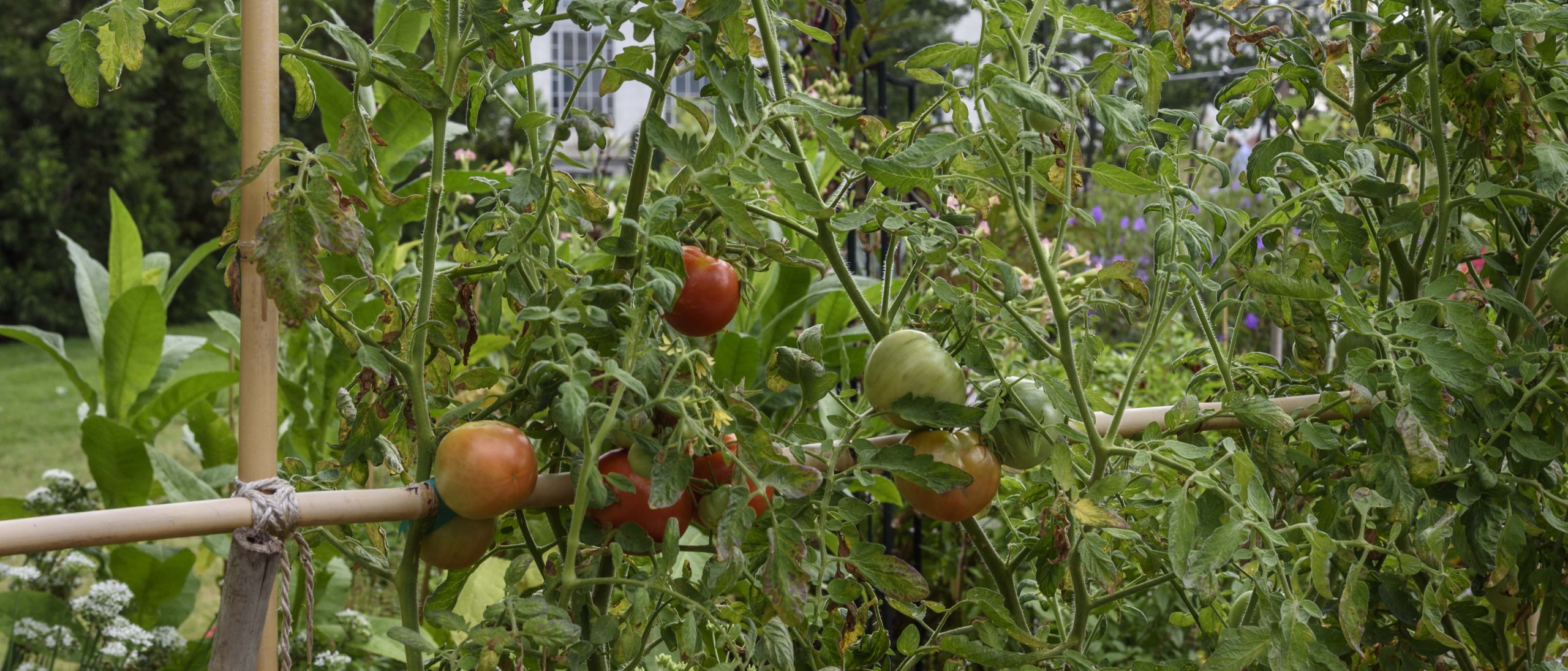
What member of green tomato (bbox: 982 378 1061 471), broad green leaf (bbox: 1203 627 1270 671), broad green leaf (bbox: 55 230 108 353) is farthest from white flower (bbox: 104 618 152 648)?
broad green leaf (bbox: 1203 627 1270 671)

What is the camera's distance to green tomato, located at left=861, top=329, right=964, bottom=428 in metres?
0.72

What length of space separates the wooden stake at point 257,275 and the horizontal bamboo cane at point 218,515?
5 centimetres

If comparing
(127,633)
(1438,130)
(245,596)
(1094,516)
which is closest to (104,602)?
(127,633)

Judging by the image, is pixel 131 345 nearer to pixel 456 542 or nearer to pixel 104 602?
pixel 104 602

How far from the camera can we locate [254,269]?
677 millimetres

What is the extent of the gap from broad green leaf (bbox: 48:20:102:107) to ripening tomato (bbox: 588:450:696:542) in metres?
0.41

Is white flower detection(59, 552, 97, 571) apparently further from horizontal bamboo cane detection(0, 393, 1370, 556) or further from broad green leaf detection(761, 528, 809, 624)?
broad green leaf detection(761, 528, 809, 624)

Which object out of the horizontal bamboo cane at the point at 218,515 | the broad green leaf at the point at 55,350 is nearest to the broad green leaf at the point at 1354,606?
the horizontal bamboo cane at the point at 218,515

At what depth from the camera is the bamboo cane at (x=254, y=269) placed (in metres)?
0.68

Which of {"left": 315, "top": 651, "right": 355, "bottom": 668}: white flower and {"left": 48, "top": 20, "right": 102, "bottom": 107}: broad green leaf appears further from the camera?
{"left": 315, "top": 651, "right": 355, "bottom": 668}: white flower

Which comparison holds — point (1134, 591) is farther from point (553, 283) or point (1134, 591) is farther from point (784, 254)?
point (553, 283)

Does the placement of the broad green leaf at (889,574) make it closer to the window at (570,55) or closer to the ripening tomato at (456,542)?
the ripening tomato at (456,542)

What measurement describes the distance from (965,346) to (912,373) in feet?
0.27

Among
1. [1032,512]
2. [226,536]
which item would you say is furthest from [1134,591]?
[226,536]
